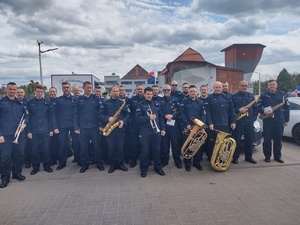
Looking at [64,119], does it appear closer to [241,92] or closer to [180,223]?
[180,223]

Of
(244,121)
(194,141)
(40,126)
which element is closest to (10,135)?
(40,126)

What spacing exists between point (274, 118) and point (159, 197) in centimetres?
386

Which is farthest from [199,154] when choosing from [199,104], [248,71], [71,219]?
[248,71]

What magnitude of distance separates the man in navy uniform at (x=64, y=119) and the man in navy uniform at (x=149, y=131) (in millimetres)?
1898

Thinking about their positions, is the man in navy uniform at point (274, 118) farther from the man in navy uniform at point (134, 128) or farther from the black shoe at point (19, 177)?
the black shoe at point (19, 177)

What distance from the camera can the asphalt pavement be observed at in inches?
136

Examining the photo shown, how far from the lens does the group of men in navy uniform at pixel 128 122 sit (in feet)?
17.2

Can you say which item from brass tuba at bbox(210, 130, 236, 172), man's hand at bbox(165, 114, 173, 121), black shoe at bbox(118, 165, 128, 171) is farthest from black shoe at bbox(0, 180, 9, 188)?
brass tuba at bbox(210, 130, 236, 172)

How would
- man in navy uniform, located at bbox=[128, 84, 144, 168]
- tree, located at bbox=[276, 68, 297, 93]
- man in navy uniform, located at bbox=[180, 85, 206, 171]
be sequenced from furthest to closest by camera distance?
1. tree, located at bbox=[276, 68, 297, 93]
2. man in navy uniform, located at bbox=[128, 84, 144, 168]
3. man in navy uniform, located at bbox=[180, 85, 206, 171]

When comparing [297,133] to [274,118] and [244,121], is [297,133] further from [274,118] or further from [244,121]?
[244,121]

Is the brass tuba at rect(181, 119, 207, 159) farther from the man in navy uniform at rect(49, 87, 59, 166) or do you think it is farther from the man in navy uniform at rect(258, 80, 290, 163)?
the man in navy uniform at rect(49, 87, 59, 166)

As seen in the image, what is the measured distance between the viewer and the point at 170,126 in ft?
18.4

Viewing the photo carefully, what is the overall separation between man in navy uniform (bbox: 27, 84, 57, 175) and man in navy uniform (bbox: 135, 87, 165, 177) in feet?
7.55

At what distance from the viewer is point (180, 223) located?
329 centimetres
